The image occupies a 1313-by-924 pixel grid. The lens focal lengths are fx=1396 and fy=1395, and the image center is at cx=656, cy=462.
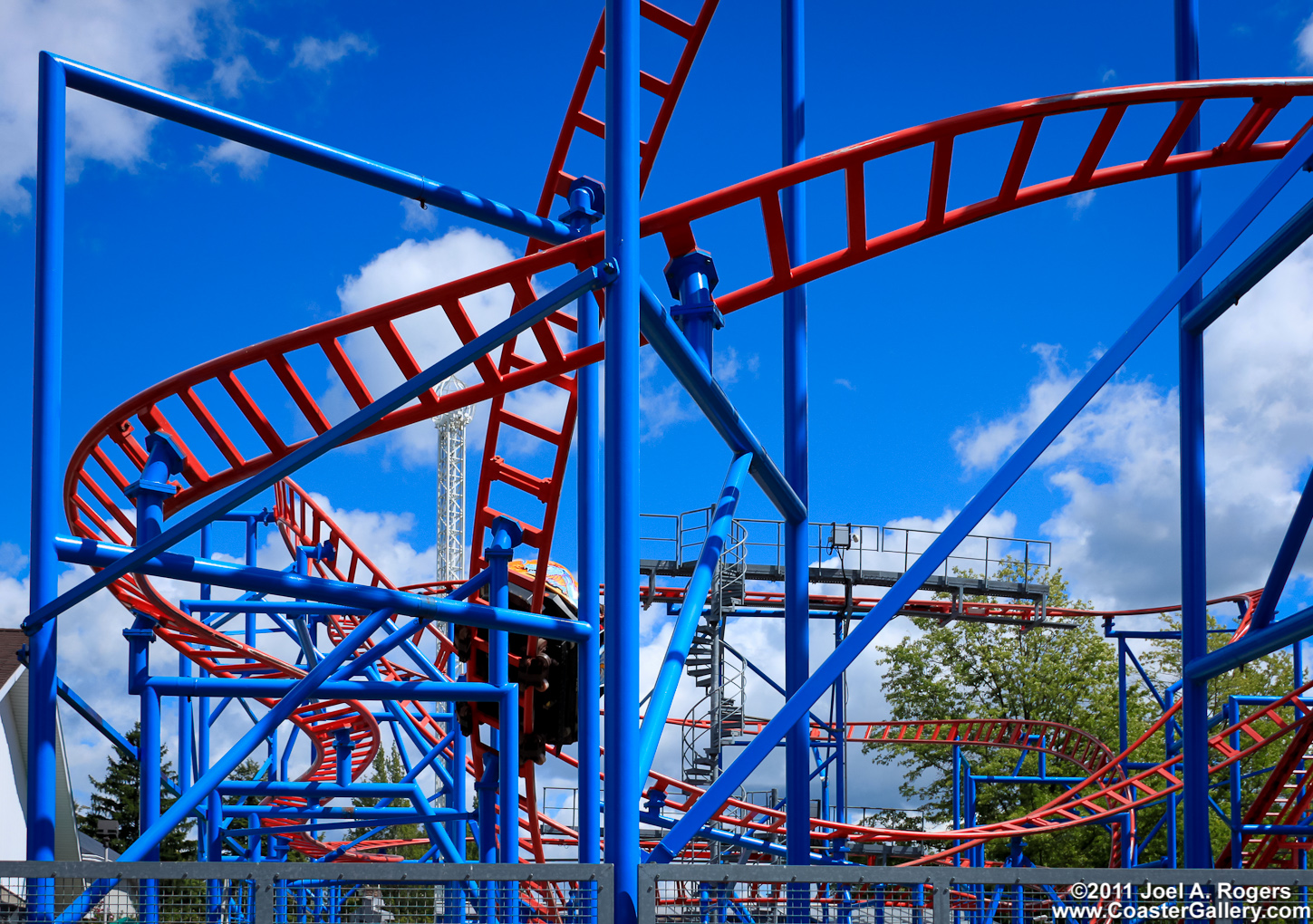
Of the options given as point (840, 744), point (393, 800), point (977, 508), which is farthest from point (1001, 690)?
point (977, 508)

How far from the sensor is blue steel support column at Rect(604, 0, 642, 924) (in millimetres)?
4695

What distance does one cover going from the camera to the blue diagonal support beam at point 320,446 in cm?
539

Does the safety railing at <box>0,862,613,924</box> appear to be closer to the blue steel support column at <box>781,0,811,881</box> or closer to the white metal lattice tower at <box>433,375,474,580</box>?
the blue steel support column at <box>781,0,811,881</box>

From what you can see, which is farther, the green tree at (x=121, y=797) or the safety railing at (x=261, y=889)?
the green tree at (x=121, y=797)

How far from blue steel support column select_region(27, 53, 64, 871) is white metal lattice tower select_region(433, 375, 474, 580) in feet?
167

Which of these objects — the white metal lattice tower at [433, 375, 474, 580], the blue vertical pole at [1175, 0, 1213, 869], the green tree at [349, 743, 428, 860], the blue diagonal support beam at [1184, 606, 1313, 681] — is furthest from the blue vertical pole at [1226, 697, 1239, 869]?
the white metal lattice tower at [433, 375, 474, 580]

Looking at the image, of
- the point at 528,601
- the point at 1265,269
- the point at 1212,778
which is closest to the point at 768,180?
the point at 1265,269

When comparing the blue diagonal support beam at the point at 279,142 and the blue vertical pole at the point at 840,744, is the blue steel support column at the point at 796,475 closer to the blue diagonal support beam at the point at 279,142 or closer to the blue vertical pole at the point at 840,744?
the blue diagonal support beam at the point at 279,142

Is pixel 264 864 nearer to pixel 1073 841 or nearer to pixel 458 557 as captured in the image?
pixel 1073 841

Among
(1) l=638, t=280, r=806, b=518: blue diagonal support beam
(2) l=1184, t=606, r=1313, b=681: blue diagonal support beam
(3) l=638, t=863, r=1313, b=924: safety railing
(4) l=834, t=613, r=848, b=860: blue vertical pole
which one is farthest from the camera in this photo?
(4) l=834, t=613, r=848, b=860: blue vertical pole

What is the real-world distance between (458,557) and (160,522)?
5184 centimetres

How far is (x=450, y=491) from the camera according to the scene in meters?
57.1

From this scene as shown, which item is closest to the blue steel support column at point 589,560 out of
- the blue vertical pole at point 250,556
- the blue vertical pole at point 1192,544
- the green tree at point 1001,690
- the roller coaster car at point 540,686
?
the roller coaster car at point 540,686

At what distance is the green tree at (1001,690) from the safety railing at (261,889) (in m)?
24.6
